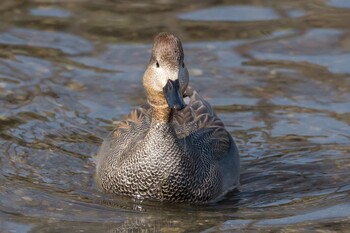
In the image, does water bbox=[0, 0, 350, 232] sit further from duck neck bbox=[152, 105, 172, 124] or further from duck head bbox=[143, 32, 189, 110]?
duck head bbox=[143, 32, 189, 110]

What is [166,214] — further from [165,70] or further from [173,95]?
[165,70]

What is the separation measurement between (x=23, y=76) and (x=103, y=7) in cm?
276

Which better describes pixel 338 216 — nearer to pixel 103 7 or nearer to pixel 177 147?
pixel 177 147

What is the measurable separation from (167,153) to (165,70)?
2.48 ft

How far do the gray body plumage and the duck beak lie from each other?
1.77 feet

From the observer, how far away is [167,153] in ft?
29.3

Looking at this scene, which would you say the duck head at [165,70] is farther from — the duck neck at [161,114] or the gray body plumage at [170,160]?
the gray body plumage at [170,160]

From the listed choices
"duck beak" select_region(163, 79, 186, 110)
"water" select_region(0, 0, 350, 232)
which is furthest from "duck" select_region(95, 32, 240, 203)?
"water" select_region(0, 0, 350, 232)

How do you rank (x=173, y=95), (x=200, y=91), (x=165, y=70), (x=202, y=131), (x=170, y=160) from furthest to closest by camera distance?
(x=200, y=91)
(x=202, y=131)
(x=170, y=160)
(x=165, y=70)
(x=173, y=95)

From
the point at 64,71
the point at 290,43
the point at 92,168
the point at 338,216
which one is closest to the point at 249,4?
the point at 290,43

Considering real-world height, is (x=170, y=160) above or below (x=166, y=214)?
above

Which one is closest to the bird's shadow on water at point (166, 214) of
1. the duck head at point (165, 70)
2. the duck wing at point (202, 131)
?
the duck wing at point (202, 131)

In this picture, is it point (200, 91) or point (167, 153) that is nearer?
point (167, 153)

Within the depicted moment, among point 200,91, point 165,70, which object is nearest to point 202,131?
point 165,70
